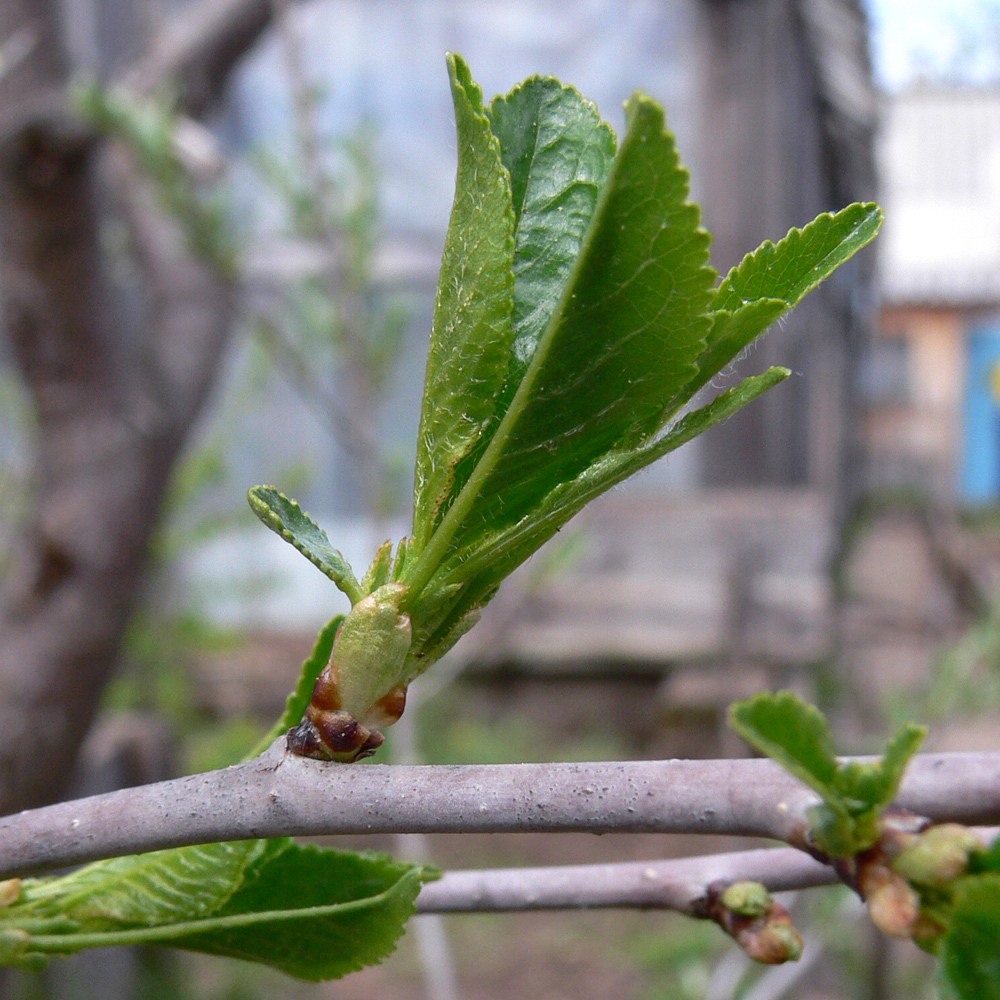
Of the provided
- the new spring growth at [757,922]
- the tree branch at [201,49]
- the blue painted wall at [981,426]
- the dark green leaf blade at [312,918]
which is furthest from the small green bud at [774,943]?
the blue painted wall at [981,426]

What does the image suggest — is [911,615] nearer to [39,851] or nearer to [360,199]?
[360,199]

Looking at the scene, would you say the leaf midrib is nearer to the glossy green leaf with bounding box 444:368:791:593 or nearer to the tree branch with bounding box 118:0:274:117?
the glossy green leaf with bounding box 444:368:791:593

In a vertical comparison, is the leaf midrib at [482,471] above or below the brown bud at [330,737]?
above

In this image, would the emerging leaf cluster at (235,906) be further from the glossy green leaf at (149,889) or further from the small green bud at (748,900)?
the small green bud at (748,900)

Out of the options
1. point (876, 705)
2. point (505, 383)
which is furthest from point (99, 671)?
point (876, 705)

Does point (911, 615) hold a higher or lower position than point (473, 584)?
lower

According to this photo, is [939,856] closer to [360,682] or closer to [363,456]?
[360,682]
